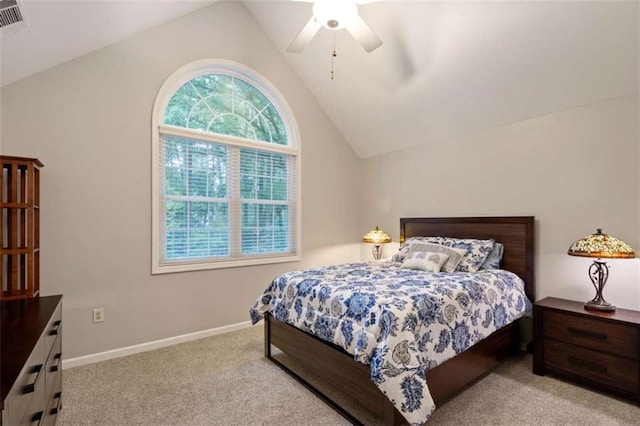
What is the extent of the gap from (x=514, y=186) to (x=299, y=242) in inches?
98.9

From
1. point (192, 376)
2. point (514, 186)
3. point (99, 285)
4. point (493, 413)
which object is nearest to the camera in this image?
point (493, 413)

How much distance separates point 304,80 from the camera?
4246 millimetres

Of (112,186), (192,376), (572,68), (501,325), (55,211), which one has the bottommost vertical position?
(192,376)

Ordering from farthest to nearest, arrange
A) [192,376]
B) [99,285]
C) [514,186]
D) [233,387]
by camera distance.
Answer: [514,186]
[99,285]
[192,376]
[233,387]

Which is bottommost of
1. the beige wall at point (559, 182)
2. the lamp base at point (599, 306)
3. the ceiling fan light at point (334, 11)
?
the lamp base at point (599, 306)

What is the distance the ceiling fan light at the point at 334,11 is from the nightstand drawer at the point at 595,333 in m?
2.67

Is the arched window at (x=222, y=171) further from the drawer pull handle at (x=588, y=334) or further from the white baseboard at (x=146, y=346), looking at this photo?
the drawer pull handle at (x=588, y=334)

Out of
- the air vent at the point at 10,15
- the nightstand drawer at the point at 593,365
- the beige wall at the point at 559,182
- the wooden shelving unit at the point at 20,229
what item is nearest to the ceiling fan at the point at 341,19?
the air vent at the point at 10,15

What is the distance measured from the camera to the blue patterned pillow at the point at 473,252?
9.89 ft

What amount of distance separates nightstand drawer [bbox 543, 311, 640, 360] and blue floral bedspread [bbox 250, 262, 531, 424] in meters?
0.29

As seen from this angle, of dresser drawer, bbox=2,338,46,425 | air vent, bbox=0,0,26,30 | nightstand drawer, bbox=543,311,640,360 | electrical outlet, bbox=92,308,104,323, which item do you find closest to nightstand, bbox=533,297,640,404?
nightstand drawer, bbox=543,311,640,360

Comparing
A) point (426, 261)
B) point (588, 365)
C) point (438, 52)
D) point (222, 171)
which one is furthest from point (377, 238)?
point (588, 365)

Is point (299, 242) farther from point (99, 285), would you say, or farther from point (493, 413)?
point (493, 413)

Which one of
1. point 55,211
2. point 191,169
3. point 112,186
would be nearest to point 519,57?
point 191,169
